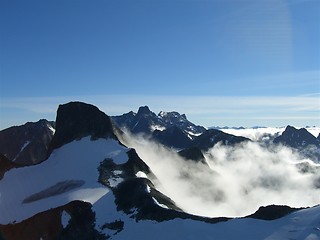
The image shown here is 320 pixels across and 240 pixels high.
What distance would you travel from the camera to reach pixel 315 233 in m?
70.0

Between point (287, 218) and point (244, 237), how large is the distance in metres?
10.0

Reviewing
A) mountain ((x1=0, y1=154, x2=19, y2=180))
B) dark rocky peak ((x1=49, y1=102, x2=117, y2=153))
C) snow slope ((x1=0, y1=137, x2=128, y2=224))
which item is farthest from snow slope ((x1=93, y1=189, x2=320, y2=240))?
dark rocky peak ((x1=49, y1=102, x2=117, y2=153))

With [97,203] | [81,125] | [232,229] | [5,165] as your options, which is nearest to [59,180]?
[5,165]

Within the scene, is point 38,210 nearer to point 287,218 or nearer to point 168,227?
point 168,227

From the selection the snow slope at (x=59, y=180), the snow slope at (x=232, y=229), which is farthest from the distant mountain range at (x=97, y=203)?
the snow slope at (x=232, y=229)

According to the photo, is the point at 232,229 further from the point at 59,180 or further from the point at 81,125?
the point at 81,125

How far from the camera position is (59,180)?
409ft

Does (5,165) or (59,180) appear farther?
(5,165)

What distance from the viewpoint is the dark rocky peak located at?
510 ft

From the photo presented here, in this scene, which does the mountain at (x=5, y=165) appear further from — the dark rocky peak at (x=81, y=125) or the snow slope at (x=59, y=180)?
the dark rocky peak at (x=81, y=125)

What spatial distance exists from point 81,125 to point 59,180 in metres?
37.0

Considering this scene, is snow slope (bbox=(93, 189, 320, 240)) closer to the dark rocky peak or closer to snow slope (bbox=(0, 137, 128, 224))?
snow slope (bbox=(0, 137, 128, 224))

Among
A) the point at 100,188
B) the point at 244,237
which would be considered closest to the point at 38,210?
the point at 100,188

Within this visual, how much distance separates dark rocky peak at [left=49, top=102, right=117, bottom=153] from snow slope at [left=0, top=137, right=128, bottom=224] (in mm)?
3775
